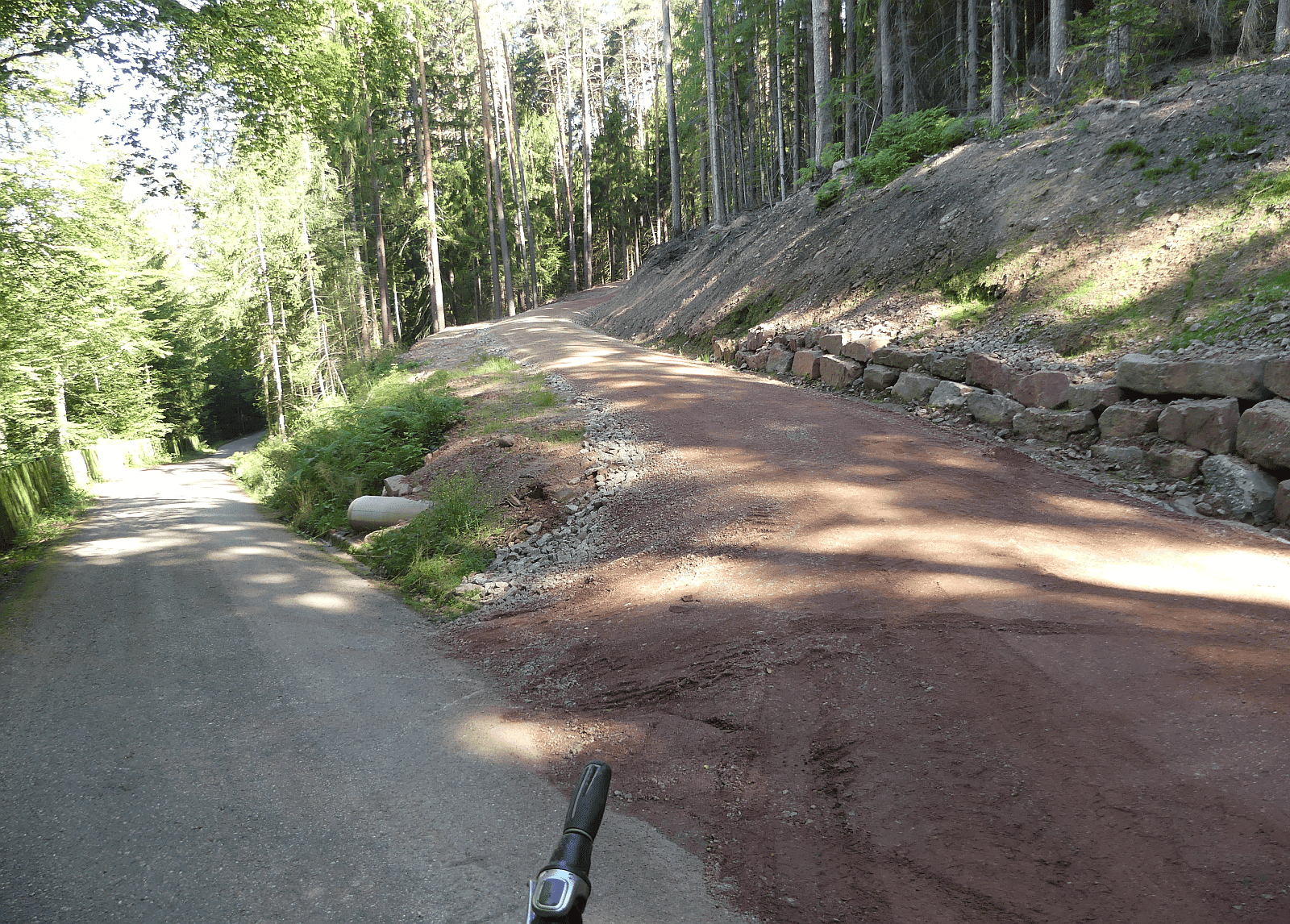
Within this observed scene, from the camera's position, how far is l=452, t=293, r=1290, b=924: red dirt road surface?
10.2 ft

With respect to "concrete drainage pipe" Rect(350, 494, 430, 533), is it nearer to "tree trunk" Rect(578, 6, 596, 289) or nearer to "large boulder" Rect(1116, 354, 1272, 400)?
"large boulder" Rect(1116, 354, 1272, 400)

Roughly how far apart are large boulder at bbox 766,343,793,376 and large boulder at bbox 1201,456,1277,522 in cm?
822

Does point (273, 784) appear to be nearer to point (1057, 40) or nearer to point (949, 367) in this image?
point (949, 367)

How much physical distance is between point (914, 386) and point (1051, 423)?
8.52ft

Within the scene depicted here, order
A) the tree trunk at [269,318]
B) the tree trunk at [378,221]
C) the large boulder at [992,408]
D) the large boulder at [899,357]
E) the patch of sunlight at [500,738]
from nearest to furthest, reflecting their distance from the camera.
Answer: the patch of sunlight at [500,738], the large boulder at [992,408], the large boulder at [899,357], the tree trunk at [269,318], the tree trunk at [378,221]

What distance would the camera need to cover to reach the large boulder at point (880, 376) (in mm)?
11909

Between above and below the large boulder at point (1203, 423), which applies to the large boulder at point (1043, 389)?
above

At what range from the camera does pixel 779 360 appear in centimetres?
1482

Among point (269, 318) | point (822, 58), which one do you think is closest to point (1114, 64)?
point (822, 58)

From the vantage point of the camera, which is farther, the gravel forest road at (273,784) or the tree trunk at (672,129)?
the tree trunk at (672,129)

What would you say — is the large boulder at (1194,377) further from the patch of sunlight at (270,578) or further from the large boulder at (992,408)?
the patch of sunlight at (270,578)

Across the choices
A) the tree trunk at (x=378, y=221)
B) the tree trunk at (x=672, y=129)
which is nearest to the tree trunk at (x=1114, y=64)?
the tree trunk at (x=672, y=129)

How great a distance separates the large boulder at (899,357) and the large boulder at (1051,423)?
8.11ft

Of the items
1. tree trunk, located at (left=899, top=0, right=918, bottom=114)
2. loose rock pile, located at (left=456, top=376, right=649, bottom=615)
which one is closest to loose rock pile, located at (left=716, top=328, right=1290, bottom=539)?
loose rock pile, located at (left=456, top=376, right=649, bottom=615)
